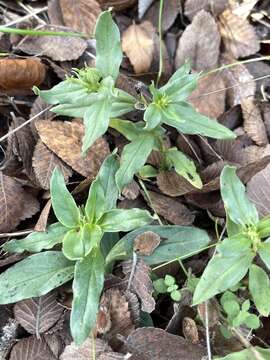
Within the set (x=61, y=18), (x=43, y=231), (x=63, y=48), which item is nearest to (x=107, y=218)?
(x=43, y=231)

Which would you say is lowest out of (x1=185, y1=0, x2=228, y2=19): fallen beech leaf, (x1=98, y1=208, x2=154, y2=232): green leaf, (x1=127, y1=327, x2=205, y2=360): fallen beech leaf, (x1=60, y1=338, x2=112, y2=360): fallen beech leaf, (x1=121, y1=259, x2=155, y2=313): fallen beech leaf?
(x1=60, y1=338, x2=112, y2=360): fallen beech leaf

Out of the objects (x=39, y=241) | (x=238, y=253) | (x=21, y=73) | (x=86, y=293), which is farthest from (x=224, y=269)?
(x=21, y=73)

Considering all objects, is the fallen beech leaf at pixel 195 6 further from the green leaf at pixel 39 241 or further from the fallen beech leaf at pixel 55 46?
the green leaf at pixel 39 241

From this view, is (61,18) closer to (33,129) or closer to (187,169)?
(33,129)

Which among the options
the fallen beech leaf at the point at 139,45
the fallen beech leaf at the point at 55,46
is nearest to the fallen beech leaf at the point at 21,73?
the fallen beech leaf at the point at 55,46

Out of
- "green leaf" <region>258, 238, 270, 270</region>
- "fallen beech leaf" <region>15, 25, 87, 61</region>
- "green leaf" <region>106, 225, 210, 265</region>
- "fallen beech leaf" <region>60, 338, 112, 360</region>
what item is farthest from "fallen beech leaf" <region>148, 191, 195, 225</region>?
"fallen beech leaf" <region>15, 25, 87, 61</region>

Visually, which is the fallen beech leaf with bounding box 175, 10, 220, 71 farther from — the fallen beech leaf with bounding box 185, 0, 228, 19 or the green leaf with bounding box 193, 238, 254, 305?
the green leaf with bounding box 193, 238, 254, 305
